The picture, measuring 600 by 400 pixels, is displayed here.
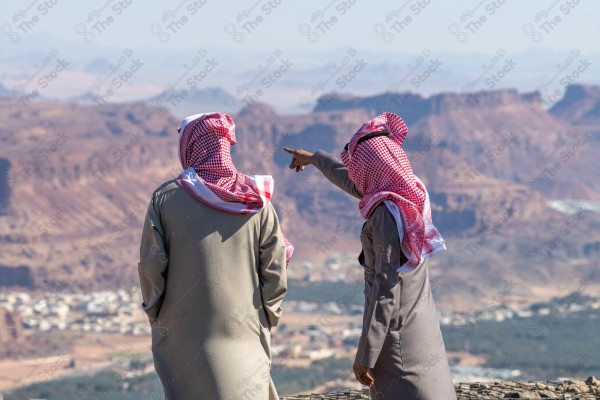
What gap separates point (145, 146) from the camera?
Result: 151250 mm

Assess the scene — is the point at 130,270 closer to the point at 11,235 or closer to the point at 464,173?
the point at 11,235

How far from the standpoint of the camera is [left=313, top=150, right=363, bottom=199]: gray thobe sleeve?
20.1 feet

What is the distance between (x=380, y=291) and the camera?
18.2 feet

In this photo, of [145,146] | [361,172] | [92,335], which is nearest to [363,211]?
[361,172]

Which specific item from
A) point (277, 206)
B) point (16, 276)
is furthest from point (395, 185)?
point (277, 206)

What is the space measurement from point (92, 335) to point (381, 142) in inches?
3729

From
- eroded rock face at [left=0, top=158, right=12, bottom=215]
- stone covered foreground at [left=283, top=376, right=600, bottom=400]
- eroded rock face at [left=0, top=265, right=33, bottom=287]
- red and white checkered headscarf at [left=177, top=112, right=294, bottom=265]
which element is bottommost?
eroded rock face at [left=0, top=265, right=33, bottom=287]

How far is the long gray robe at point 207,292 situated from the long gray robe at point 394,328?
0.48 m

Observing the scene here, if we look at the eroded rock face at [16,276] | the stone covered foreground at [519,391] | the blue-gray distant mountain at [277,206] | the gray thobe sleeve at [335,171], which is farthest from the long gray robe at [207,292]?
the eroded rock face at [16,276]

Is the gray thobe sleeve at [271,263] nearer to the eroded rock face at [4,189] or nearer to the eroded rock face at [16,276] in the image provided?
the eroded rock face at [16,276]

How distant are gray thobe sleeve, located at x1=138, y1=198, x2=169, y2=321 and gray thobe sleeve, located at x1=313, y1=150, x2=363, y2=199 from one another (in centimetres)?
112

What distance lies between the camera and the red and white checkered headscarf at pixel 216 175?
558cm

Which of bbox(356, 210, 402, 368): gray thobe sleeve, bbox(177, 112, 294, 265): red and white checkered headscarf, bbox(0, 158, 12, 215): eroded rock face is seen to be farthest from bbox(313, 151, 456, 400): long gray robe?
bbox(0, 158, 12, 215): eroded rock face

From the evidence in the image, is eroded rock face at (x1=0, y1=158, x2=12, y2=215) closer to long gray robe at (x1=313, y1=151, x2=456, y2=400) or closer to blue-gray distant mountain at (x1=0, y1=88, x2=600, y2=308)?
blue-gray distant mountain at (x1=0, y1=88, x2=600, y2=308)
